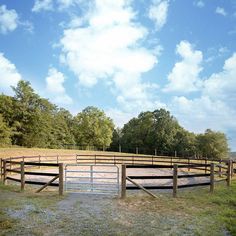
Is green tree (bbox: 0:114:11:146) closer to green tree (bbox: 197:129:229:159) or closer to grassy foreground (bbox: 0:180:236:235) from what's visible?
grassy foreground (bbox: 0:180:236:235)

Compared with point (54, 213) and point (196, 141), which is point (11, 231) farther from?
point (196, 141)

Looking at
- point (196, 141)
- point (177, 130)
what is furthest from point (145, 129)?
point (196, 141)

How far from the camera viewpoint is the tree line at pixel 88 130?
5216 centimetres

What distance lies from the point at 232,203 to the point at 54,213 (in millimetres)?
6005

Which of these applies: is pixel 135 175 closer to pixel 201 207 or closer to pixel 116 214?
pixel 201 207

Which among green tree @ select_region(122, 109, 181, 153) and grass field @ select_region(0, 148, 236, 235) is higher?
green tree @ select_region(122, 109, 181, 153)

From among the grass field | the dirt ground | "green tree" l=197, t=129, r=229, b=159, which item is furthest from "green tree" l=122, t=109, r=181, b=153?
the dirt ground

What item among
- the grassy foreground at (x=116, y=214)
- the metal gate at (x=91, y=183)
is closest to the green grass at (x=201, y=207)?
the grassy foreground at (x=116, y=214)

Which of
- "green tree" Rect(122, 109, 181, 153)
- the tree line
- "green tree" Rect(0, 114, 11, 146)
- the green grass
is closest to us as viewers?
the green grass

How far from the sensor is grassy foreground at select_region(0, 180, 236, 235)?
22.4 feet

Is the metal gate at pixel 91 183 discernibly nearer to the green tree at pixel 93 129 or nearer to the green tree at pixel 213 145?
the green tree at pixel 93 129

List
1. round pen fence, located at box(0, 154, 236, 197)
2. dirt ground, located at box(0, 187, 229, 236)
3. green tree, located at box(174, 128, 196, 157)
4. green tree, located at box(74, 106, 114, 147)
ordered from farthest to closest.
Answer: green tree, located at box(74, 106, 114, 147) → green tree, located at box(174, 128, 196, 157) → round pen fence, located at box(0, 154, 236, 197) → dirt ground, located at box(0, 187, 229, 236)

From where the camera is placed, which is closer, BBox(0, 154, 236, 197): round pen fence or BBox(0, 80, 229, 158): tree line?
BBox(0, 154, 236, 197): round pen fence

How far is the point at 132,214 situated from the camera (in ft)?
27.2
